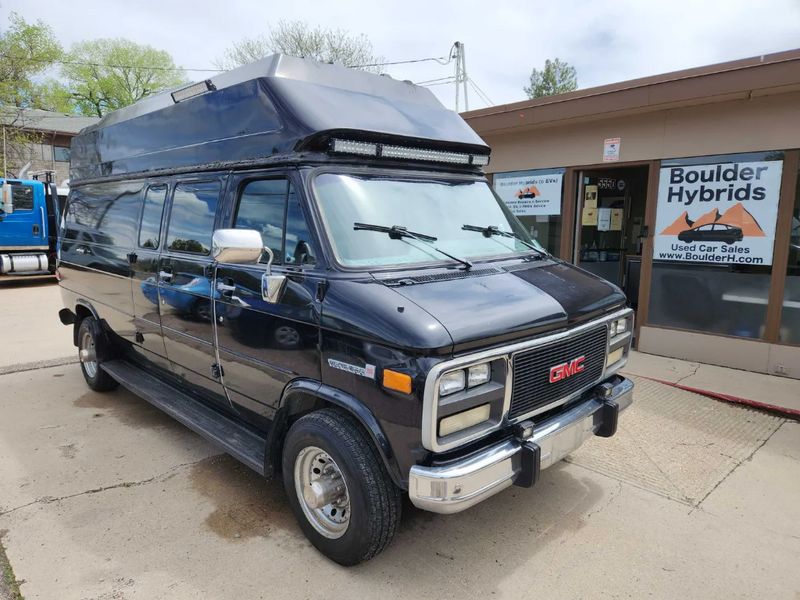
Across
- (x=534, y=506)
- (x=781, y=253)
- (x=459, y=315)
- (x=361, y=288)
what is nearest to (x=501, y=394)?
(x=459, y=315)

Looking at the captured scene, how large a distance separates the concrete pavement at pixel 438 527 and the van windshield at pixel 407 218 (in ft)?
5.45

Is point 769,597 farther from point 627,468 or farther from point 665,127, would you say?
point 665,127

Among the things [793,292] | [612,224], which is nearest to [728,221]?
[793,292]

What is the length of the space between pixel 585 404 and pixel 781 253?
13.3 ft

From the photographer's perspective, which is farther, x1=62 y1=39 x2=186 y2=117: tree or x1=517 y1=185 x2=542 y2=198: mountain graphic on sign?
x1=62 y1=39 x2=186 y2=117: tree

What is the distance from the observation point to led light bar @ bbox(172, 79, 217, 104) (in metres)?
3.92

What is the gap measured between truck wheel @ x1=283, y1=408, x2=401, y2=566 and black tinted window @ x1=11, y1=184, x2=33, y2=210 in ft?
46.5

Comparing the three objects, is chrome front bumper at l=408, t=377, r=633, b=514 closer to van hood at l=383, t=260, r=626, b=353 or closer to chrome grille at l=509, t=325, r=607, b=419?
chrome grille at l=509, t=325, r=607, b=419

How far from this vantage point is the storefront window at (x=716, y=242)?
19.4 ft

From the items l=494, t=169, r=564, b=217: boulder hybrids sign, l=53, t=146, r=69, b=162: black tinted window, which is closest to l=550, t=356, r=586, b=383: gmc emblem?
l=494, t=169, r=564, b=217: boulder hybrids sign

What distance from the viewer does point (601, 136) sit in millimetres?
7062

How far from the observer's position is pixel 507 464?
8.54ft

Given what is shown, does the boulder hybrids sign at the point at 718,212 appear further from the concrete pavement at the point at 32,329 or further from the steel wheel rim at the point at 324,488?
the concrete pavement at the point at 32,329

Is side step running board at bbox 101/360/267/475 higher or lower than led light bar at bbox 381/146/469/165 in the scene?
lower
